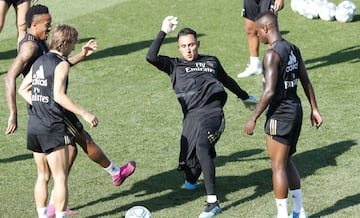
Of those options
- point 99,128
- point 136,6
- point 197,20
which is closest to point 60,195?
point 99,128

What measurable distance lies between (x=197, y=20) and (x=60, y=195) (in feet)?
32.2

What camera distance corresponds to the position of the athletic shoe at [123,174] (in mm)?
9555

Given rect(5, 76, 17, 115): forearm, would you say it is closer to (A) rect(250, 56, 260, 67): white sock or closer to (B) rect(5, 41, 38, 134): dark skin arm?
(B) rect(5, 41, 38, 134): dark skin arm

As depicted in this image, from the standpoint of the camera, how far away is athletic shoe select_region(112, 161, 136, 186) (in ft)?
31.3

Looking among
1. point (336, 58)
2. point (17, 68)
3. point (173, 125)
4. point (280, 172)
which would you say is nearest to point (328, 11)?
point (336, 58)

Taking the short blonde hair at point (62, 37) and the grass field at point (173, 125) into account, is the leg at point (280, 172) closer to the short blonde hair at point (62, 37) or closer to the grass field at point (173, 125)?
the grass field at point (173, 125)

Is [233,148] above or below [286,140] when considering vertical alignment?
below

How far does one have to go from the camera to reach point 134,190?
9.74 meters

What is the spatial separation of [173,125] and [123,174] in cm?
250

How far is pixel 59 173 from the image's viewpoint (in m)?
8.10

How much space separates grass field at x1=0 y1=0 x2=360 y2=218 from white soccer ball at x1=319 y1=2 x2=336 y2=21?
Result: 14 cm

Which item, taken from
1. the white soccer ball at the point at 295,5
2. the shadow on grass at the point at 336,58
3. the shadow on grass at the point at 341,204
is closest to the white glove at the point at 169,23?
the shadow on grass at the point at 341,204

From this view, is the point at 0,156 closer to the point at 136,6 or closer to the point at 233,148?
the point at 233,148

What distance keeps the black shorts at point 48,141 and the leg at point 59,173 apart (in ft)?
0.17
